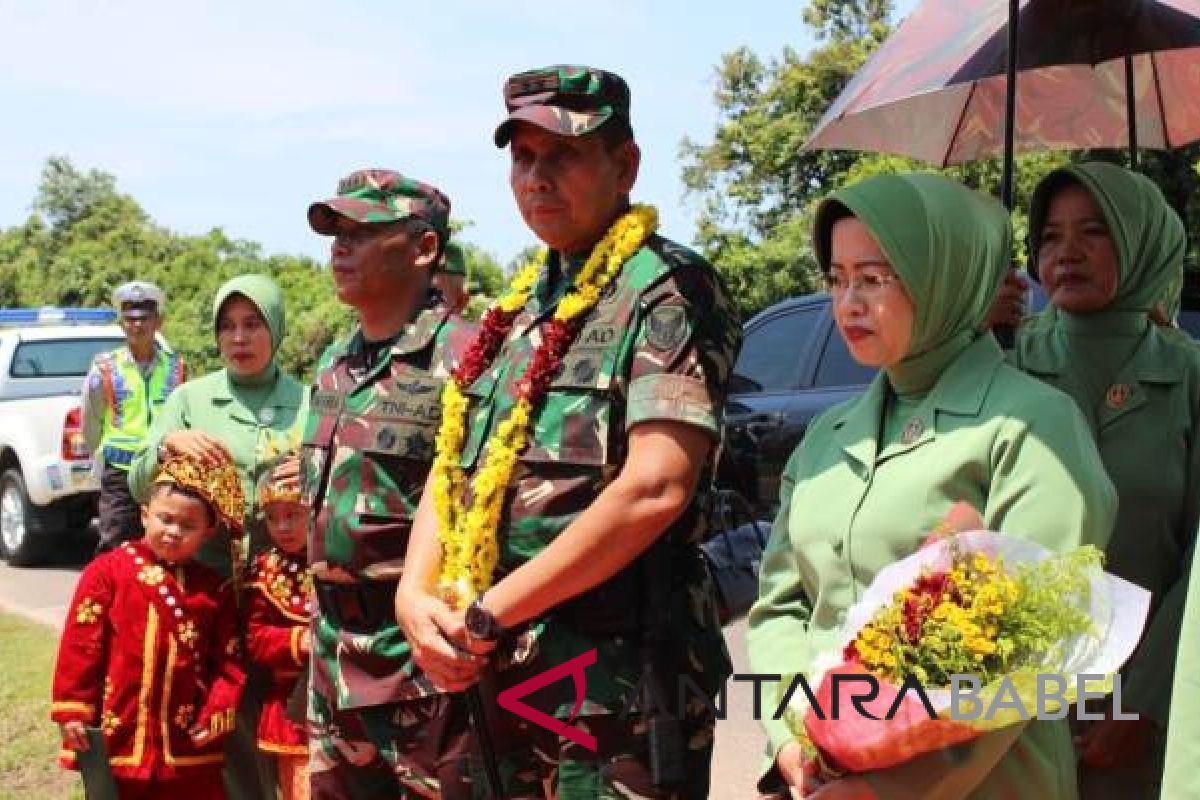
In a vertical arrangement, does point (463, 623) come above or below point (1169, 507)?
below

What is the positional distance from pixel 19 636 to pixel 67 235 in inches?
1193

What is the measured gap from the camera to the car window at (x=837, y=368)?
6.26m

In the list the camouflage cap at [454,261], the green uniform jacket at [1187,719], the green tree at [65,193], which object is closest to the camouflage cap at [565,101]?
the green uniform jacket at [1187,719]

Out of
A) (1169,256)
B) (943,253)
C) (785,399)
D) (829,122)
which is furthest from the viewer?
(785,399)

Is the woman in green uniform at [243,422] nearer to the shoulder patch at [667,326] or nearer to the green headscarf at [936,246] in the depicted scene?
the shoulder patch at [667,326]

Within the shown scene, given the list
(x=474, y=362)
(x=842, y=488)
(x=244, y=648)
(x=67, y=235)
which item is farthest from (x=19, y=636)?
(x=67, y=235)

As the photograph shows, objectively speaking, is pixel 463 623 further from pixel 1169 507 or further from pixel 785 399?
pixel 785 399

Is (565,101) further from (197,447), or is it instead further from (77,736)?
(77,736)

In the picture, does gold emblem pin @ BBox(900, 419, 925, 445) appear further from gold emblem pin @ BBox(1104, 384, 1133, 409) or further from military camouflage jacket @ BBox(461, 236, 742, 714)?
gold emblem pin @ BBox(1104, 384, 1133, 409)

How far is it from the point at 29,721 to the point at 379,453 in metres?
3.40

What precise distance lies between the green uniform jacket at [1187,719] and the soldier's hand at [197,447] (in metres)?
2.81

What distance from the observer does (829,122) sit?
3656 mm

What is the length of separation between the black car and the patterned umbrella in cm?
226

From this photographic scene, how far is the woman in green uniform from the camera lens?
376cm
